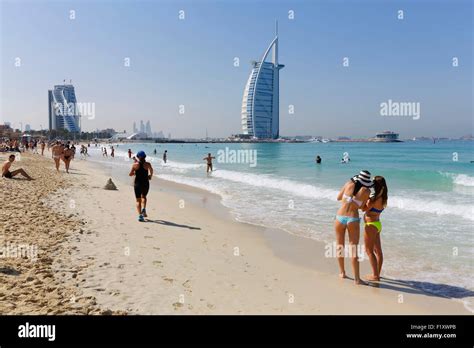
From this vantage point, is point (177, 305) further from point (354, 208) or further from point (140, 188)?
point (140, 188)

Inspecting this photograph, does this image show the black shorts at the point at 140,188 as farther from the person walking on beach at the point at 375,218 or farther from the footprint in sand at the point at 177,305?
the person walking on beach at the point at 375,218

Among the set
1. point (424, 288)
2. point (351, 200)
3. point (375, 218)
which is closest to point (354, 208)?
point (351, 200)

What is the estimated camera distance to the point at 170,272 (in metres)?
5.08

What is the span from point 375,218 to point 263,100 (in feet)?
567

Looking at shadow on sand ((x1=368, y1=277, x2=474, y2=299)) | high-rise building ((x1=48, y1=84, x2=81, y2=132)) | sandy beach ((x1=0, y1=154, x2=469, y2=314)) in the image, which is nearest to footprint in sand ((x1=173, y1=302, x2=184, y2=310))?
sandy beach ((x1=0, y1=154, x2=469, y2=314))

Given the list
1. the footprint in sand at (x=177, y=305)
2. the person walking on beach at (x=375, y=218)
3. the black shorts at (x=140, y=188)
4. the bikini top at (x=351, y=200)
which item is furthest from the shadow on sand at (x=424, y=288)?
the black shorts at (x=140, y=188)

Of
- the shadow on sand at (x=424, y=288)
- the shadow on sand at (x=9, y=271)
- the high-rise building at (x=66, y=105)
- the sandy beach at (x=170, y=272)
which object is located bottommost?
the shadow on sand at (x=424, y=288)

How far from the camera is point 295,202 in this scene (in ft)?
43.4

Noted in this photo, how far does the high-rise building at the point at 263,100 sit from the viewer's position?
170m

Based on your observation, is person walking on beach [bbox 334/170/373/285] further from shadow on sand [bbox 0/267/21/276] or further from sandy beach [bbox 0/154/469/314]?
shadow on sand [bbox 0/267/21/276]

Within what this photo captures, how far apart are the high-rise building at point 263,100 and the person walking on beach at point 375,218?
551 feet

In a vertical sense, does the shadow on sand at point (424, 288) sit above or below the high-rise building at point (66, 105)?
below
